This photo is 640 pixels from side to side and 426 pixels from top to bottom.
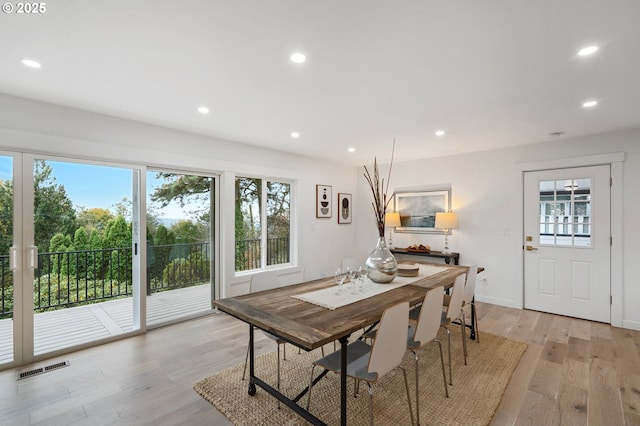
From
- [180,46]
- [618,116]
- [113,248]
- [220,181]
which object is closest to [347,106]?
[180,46]

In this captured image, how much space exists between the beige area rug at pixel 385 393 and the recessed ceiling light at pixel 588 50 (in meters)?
2.43

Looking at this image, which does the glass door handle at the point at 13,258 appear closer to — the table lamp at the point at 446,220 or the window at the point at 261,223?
the window at the point at 261,223

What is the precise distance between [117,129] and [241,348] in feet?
8.71

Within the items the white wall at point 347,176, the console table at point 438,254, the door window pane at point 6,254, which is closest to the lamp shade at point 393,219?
the white wall at point 347,176

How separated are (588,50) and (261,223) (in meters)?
4.03

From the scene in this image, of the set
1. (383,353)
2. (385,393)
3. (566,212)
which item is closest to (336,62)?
(383,353)

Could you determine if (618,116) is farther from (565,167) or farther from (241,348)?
(241,348)

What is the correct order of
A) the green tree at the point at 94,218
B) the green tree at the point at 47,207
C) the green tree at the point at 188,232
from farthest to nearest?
the green tree at the point at 188,232
the green tree at the point at 94,218
the green tree at the point at 47,207

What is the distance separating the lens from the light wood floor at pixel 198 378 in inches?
79.7

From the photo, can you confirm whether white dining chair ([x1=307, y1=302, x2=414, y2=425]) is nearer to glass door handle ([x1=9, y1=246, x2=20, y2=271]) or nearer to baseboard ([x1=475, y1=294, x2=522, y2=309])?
glass door handle ([x1=9, y1=246, x2=20, y2=271])

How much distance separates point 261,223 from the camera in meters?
4.71

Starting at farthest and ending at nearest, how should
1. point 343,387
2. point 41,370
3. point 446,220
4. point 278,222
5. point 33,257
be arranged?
1. point 278,222
2. point 446,220
3. point 33,257
4. point 41,370
5. point 343,387

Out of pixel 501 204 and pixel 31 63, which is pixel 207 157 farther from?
pixel 501 204

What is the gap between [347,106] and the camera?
9.45 feet
